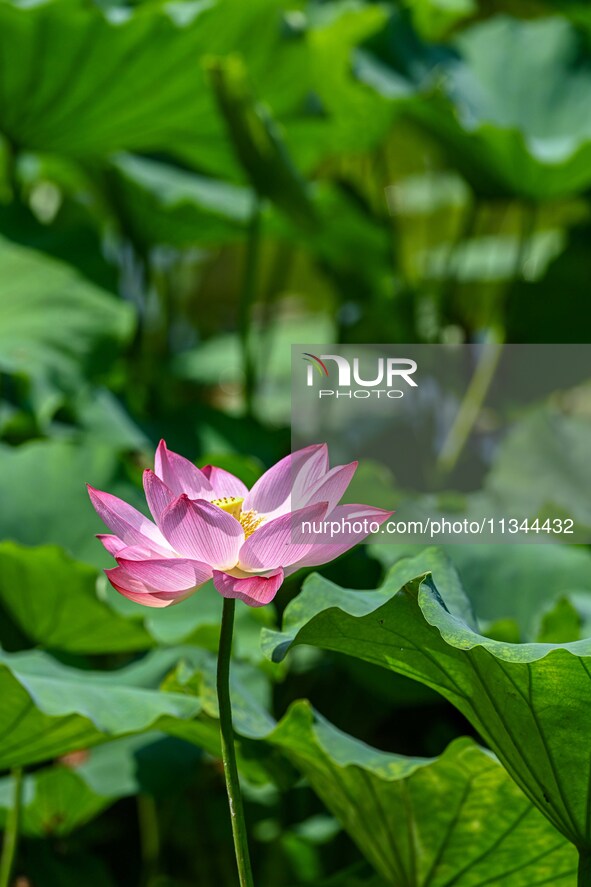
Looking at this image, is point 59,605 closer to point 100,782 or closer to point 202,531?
point 100,782

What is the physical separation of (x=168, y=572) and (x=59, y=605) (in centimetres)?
52

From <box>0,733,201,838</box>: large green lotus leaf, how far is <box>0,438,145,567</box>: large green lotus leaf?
189mm

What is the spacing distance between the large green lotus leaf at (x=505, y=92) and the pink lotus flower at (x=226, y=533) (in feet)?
3.02

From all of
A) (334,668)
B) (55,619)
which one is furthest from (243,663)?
(334,668)

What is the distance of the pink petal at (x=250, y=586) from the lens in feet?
1.56

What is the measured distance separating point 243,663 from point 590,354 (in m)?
0.81

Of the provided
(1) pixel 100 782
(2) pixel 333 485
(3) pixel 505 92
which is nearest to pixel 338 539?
(2) pixel 333 485

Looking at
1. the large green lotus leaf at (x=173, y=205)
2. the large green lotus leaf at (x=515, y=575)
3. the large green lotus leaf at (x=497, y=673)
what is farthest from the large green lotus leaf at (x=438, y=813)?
the large green lotus leaf at (x=173, y=205)

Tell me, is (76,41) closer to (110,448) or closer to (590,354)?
(110,448)

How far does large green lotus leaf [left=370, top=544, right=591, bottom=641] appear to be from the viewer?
3.64 ft

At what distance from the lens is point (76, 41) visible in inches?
50.4

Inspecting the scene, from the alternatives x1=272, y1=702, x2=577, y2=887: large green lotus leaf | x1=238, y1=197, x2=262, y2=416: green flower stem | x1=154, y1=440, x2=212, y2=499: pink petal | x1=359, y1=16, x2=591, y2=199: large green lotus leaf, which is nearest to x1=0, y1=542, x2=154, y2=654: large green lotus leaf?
x1=272, y1=702, x2=577, y2=887: large green lotus leaf

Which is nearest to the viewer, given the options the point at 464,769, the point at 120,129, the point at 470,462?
the point at 464,769

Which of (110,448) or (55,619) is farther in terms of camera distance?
(110,448)
